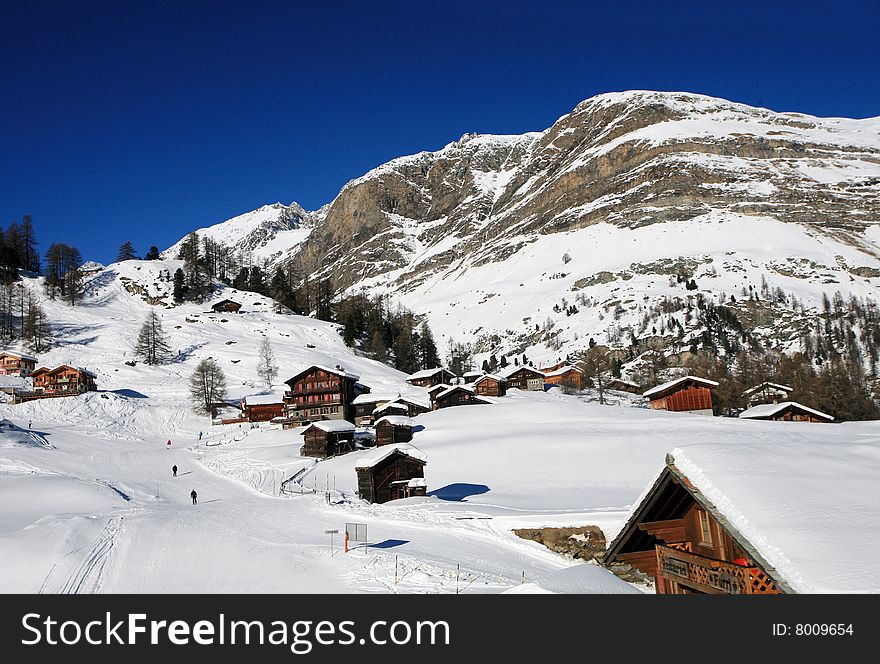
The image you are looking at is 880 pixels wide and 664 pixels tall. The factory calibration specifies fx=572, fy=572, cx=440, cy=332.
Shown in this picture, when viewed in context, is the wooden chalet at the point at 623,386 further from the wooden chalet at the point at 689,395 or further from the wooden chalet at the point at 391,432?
the wooden chalet at the point at 391,432

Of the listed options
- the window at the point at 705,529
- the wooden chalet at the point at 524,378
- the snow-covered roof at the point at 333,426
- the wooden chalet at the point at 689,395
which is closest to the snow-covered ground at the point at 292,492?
the window at the point at 705,529

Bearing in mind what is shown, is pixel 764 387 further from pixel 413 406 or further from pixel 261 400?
pixel 261 400

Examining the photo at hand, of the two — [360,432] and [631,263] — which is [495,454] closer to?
[360,432]

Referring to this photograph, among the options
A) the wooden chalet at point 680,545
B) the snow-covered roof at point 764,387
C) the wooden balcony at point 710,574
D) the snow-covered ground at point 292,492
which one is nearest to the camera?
the wooden balcony at point 710,574

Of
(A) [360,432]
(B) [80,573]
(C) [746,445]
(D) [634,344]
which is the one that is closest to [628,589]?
(C) [746,445]

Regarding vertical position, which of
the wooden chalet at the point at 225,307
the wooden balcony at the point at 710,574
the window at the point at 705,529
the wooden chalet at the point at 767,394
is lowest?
the wooden chalet at the point at 767,394

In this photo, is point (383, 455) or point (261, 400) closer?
point (383, 455)

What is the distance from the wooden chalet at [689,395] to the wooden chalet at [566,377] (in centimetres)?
2401

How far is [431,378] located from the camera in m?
96.4

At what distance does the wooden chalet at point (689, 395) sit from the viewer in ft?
243

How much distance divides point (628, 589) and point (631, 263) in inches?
7134

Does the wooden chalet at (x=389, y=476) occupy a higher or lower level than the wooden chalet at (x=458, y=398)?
lower

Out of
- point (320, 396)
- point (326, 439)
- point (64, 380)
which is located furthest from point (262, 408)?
point (64, 380)

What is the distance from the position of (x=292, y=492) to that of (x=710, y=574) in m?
33.6
